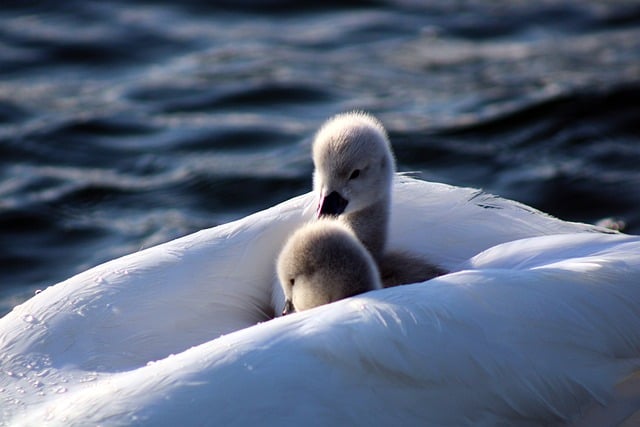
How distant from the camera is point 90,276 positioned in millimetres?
3695

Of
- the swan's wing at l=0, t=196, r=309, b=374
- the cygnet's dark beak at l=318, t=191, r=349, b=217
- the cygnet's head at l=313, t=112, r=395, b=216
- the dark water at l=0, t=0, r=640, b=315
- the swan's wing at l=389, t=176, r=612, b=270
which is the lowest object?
the dark water at l=0, t=0, r=640, b=315

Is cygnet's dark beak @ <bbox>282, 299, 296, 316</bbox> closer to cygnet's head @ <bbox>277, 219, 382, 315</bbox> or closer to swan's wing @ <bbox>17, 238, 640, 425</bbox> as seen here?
cygnet's head @ <bbox>277, 219, 382, 315</bbox>

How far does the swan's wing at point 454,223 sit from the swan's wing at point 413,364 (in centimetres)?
50

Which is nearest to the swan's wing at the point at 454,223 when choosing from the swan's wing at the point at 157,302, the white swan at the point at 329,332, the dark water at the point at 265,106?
the white swan at the point at 329,332

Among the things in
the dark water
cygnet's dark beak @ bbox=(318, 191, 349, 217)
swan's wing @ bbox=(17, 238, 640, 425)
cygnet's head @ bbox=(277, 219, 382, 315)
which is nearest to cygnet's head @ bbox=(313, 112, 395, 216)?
cygnet's dark beak @ bbox=(318, 191, 349, 217)

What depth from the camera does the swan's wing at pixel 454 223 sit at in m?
3.78

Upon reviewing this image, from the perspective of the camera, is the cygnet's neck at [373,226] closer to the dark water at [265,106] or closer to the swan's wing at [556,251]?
the swan's wing at [556,251]

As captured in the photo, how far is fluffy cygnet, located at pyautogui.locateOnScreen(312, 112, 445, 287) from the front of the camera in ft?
12.8

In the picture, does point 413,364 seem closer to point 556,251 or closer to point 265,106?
point 556,251

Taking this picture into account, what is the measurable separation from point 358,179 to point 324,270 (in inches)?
24.7

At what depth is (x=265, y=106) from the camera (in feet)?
24.1

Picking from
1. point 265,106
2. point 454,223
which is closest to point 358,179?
point 454,223

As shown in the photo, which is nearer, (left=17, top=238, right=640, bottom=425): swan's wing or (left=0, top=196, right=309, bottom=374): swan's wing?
(left=17, top=238, right=640, bottom=425): swan's wing

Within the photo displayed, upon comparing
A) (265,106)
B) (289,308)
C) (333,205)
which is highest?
(333,205)
